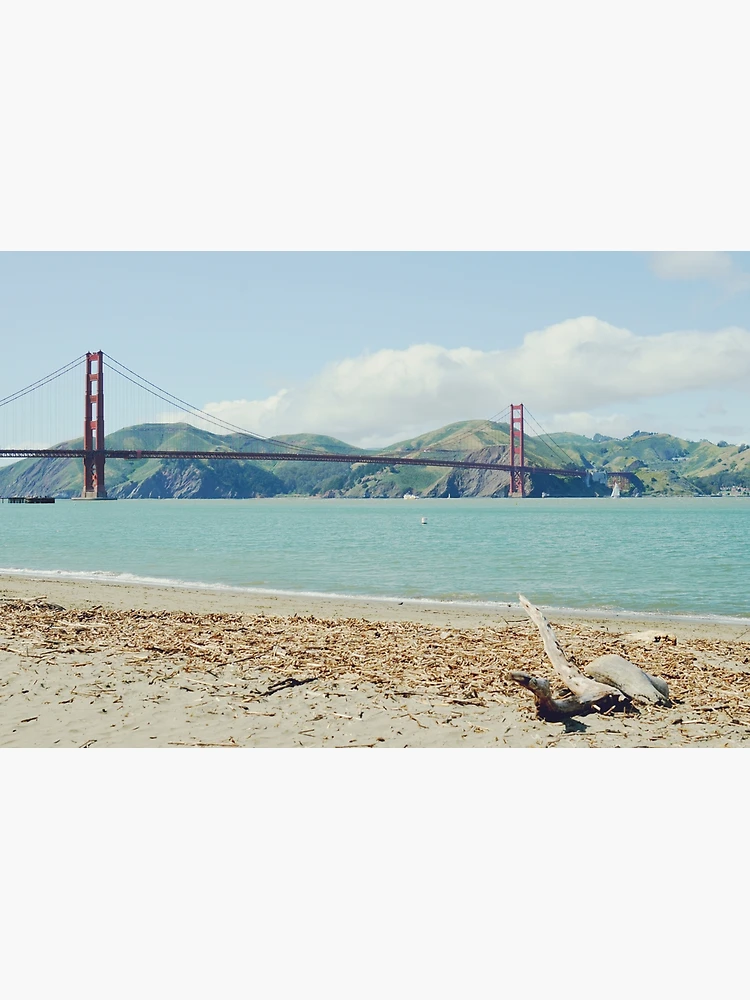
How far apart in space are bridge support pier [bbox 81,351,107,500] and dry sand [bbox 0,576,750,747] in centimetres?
6592

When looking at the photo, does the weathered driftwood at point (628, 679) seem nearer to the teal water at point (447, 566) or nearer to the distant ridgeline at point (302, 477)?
the teal water at point (447, 566)

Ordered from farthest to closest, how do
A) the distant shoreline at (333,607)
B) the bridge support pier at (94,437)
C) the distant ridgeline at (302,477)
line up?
the distant ridgeline at (302,477), the bridge support pier at (94,437), the distant shoreline at (333,607)

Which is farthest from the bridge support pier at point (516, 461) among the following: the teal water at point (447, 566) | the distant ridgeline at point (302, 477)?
the teal water at point (447, 566)

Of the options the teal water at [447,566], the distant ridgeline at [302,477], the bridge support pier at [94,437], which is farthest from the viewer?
the distant ridgeline at [302,477]

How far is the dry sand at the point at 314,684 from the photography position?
5.35 metres

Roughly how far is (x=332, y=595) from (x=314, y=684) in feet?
31.7

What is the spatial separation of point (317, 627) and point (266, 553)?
62.1 feet

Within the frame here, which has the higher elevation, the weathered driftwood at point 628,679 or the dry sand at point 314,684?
the weathered driftwood at point 628,679

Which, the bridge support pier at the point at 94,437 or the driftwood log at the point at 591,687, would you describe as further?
the bridge support pier at the point at 94,437

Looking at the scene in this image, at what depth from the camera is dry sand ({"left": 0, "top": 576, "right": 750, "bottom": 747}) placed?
5.35 meters

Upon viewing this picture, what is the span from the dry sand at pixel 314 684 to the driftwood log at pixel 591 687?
0.13 meters

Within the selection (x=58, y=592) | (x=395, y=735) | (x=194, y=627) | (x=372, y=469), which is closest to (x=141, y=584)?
(x=58, y=592)

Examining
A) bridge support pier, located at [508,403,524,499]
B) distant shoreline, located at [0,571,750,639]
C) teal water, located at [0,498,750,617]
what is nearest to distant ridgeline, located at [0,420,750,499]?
A: bridge support pier, located at [508,403,524,499]

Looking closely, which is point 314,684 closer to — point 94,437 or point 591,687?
point 591,687
